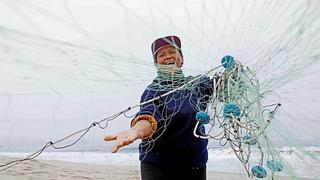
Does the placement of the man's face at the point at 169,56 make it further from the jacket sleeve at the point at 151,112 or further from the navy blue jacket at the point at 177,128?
the jacket sleeve at the point at 151,112

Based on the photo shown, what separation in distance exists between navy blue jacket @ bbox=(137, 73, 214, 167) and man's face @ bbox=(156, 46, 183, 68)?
0.13 metres

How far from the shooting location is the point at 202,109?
2451 millimetres

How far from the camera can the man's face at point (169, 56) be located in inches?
97.0

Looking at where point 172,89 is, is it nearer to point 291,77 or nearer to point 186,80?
point 186,80

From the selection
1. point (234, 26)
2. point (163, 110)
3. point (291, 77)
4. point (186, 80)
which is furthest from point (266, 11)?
point (163, 110)

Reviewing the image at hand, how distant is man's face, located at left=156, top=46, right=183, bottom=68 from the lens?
2.46 metres

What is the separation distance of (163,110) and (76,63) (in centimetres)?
60

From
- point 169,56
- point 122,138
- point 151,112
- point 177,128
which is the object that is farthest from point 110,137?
point 169,56

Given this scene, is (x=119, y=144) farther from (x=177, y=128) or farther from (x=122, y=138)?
(x=177, y=128)

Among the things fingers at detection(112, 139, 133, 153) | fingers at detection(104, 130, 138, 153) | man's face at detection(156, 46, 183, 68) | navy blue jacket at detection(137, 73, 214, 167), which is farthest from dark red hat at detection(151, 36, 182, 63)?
fingers at detection(112, 139, 133, 153)

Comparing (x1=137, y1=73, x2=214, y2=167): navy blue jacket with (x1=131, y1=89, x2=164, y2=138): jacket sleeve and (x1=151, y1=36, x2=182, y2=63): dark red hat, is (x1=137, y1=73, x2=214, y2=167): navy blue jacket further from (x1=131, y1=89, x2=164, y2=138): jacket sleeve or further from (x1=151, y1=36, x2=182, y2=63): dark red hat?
(x1=151, y1=36, x2=182, y2=63): dark red hat

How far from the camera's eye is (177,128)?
7.89 feet

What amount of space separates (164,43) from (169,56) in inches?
3.5

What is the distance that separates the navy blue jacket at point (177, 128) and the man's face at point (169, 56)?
130 mm
